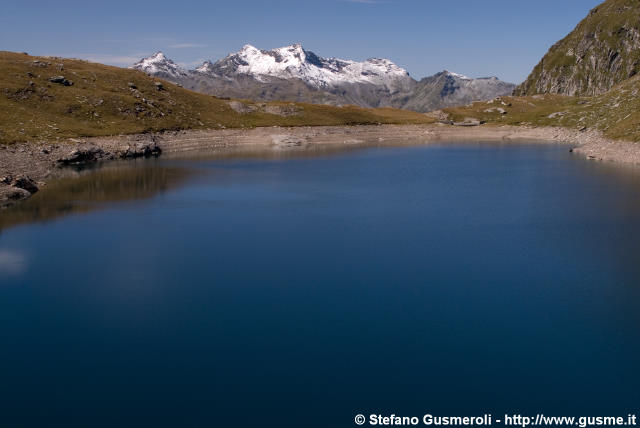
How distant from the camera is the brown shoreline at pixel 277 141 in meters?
73.6

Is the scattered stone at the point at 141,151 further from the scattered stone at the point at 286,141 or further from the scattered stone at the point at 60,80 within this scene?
the scattered stone at the point at 286,141

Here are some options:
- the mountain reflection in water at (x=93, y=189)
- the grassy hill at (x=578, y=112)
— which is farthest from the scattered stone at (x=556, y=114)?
the mountain reflection in water at (x=93, y=189)

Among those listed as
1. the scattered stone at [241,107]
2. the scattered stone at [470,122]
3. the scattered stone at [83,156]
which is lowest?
the scattered stone at [83,156]

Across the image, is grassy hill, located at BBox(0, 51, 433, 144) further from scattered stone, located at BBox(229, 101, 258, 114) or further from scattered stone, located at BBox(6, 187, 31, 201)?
scattered stone, located at BBox(6, 187, 31, 201)

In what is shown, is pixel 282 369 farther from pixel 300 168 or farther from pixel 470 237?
pixel 300 168

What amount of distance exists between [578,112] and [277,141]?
283ft

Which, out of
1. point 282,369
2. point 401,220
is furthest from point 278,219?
point 282,369

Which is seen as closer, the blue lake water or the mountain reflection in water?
the blue lake water

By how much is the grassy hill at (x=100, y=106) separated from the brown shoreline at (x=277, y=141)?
3996 mm

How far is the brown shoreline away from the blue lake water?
20.7m

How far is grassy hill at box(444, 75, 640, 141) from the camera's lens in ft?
319

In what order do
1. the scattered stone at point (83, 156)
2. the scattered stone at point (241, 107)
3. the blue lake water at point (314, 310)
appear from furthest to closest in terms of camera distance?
1. the scattered stone at point (241, 107)
2. the scattered stone at point (83, 156)
3. the blue lake water at point (314, 310)

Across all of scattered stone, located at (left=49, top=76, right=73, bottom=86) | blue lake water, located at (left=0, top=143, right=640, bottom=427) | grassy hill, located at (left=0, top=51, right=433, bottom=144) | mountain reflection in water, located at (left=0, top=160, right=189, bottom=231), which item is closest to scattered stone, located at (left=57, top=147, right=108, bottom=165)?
mountain reflection in water, located at (left=0, top=160, right=189, bottom=231)

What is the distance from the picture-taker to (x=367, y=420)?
18.9 m
